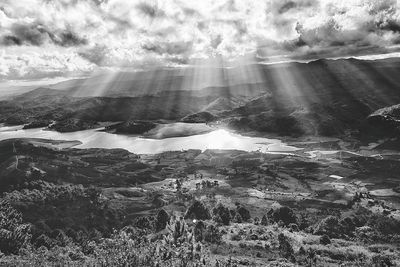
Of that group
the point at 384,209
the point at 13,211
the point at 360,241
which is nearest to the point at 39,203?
the point at 13,211

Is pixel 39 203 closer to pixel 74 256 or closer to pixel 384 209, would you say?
pixel 74 256

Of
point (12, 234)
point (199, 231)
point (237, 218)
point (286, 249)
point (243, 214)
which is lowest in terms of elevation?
point (243, 214)

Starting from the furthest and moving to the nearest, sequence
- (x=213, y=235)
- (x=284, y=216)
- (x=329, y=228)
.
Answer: (x=284, y=216) < (x=329, y=228) < (x=213, y=235)

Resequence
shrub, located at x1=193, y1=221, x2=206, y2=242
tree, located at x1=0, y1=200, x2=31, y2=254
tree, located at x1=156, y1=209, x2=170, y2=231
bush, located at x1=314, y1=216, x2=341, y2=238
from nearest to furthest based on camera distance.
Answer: shrub, located at x1=193, y1=221, x2=206, y2=242 < tree, located at x1=0, y1=200, x2=31, y2=254 < bush, located at x1=314, y1=216, x2=341, y2=238 < tree, located at x1=156, y1=209, x2=170, y2=231

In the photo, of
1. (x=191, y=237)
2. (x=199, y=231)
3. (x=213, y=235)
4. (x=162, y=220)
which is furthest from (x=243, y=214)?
(x=191, y=237)

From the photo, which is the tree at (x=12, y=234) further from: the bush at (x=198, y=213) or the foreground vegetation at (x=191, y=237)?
the bush at (x=198, y=213)

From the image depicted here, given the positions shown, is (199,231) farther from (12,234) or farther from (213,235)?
(12,234)

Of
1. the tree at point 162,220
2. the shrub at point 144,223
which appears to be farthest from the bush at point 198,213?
the shrub at point 144,223

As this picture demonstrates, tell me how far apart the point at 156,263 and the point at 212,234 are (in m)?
64.1

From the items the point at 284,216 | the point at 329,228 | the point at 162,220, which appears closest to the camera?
the point at 329,228

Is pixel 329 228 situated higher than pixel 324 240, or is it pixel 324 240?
pixel 324 240

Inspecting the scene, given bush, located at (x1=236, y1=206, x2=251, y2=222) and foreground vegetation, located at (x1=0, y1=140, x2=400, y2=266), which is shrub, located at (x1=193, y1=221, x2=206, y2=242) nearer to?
foreground vegetation, located at (x1=0, y1=140, x2=400, y2=266)

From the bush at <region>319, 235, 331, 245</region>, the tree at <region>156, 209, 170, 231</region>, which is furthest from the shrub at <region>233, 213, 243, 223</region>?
the bush at <region>319, 235, 331, 245</region>

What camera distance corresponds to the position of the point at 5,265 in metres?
70.8
